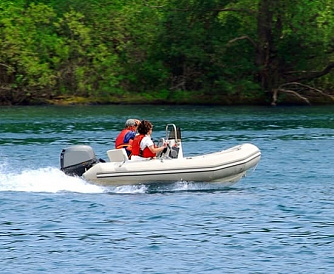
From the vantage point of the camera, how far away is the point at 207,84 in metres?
51.8

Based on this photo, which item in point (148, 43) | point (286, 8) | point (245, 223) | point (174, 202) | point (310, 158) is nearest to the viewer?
point (245, 223)

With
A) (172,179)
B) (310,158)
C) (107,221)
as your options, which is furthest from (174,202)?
(310,158)

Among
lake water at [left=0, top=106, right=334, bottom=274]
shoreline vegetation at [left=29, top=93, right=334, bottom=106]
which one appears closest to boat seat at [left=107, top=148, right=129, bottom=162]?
lake water at [left=0, top=106, right=334, bottom=274]

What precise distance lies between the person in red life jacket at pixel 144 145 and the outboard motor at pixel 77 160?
812 mm

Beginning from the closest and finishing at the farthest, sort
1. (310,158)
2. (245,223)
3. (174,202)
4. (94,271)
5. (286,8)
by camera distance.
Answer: (94,271)
(245,223)
(174,202)
(310,158)
(286,8)

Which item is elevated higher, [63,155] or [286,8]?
[286,8]

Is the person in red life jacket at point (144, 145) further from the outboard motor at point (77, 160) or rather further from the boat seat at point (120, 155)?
the outboard motor at point (77, 160)

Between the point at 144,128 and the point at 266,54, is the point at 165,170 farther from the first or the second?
the point at 266,54

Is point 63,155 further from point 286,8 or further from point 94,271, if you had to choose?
point 286,8

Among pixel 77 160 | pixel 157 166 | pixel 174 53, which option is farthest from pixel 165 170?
pixel 174 53

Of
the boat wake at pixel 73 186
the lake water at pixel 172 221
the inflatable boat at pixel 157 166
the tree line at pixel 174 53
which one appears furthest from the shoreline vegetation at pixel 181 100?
the inflatable boat at pixel 157 166

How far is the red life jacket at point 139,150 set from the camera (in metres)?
18.2

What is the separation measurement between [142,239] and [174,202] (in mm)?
3004

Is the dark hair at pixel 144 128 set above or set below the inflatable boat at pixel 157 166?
above
